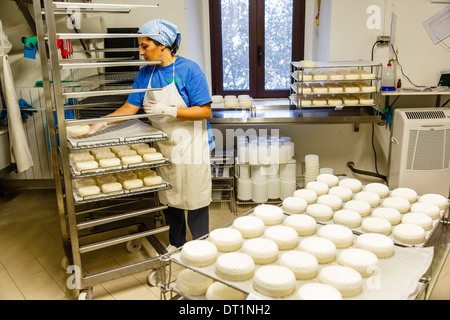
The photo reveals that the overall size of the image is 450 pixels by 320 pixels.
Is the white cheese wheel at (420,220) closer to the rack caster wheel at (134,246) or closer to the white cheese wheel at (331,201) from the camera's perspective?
the white cheese wheel at (331,201)

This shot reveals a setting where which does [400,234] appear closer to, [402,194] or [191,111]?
[402,194]

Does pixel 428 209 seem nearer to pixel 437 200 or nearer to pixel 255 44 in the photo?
pixel 437 200

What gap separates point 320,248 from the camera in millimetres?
1536

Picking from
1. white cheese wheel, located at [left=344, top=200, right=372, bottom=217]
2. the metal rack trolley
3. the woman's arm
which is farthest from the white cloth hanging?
white cheese wheel, located at [left=344, top=200, right=372, bottom=217]

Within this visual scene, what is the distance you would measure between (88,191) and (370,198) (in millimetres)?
1413

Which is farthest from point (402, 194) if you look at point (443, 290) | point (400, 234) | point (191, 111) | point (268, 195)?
point (268, 195)

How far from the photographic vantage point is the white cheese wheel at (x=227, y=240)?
1.60 m

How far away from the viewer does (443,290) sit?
2.46m

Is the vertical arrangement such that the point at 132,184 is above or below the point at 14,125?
below

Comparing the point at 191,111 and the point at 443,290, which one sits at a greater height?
the point at 191,111

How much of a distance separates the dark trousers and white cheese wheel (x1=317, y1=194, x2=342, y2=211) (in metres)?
0.93

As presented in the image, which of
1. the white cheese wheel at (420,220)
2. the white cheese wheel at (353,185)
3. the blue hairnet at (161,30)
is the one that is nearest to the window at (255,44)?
the blue hairnet at (161,30)

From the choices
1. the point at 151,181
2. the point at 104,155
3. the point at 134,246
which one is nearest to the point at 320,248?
the point at 151,181

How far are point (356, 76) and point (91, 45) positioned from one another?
228 centimetres
